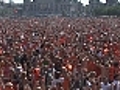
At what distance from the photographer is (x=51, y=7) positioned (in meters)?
122

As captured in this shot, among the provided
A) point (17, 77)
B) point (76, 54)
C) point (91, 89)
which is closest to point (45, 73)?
point (17, 77)

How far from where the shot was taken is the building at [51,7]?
119250mm

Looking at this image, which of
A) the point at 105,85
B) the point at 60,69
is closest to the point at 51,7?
the point at 60,69

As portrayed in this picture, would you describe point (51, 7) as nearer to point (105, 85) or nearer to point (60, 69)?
point (60, 69)

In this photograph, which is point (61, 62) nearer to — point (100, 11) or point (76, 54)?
point (76, 54)

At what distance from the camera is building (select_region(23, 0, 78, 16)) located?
119 meters

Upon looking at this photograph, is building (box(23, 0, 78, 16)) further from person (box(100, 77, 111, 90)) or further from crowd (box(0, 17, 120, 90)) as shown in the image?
person (box(100, 77, 111, 90))

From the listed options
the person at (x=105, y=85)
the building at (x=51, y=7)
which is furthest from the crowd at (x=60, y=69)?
the building at (x=51, y=7)

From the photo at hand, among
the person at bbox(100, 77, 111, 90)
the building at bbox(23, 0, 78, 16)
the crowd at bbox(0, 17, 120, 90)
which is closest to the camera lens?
the person at bbox(100, 77, 111, 90)

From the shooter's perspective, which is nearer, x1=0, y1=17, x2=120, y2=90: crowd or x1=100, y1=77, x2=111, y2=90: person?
x1=100, y1=77, x2=111, y2=90: person

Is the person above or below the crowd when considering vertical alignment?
above

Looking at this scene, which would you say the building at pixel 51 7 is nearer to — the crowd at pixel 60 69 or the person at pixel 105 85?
the crowd at pixel 60 69

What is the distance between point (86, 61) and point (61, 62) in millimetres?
596

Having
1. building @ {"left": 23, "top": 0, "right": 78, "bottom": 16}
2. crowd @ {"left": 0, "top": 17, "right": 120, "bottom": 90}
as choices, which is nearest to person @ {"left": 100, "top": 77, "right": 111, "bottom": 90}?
crowd @ {"left": 0, "top": 17, "right": 120, "bottom": 90}
